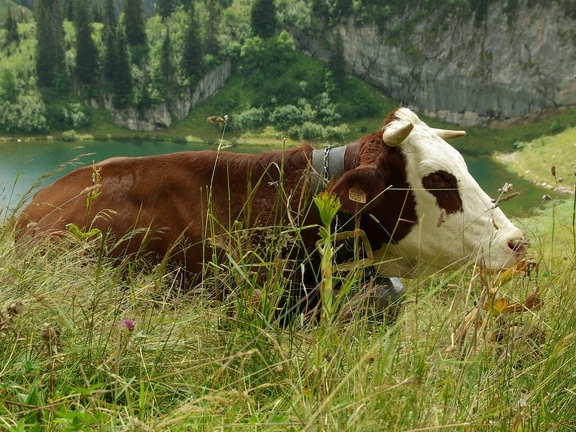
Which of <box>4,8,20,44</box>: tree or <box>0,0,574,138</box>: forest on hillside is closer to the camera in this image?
<box>0,0,574,138</box>: forest on hillside

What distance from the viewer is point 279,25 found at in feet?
517

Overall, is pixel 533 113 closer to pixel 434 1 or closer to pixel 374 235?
pixel 434 1

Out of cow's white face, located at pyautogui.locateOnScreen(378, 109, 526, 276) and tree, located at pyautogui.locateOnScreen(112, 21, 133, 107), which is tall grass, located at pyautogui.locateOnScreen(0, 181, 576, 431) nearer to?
cow's white face, located at pyautogui.locateOnScreen(378, 109, 526, 276)

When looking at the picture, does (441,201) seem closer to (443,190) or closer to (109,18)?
(443,190)

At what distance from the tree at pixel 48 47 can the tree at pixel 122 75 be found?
1128 cm

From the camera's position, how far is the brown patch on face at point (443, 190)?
4.65 metres

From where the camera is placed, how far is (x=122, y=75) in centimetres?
12862

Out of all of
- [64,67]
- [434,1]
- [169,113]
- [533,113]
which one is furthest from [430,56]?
[64,67]

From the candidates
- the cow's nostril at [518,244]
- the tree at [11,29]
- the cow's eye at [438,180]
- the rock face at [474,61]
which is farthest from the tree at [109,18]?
the cow's nostril at [518,244]

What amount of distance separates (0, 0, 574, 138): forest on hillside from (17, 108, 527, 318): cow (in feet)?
334

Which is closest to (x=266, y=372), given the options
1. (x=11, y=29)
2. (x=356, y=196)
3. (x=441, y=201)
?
(x=356, y=196)

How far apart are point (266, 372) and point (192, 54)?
478 ft

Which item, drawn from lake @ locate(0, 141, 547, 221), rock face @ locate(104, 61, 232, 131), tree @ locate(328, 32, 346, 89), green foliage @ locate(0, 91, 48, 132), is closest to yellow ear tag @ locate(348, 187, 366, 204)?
lake @ locate(0, 141, 547, 221)

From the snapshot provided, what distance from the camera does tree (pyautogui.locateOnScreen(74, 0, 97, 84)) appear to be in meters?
127
